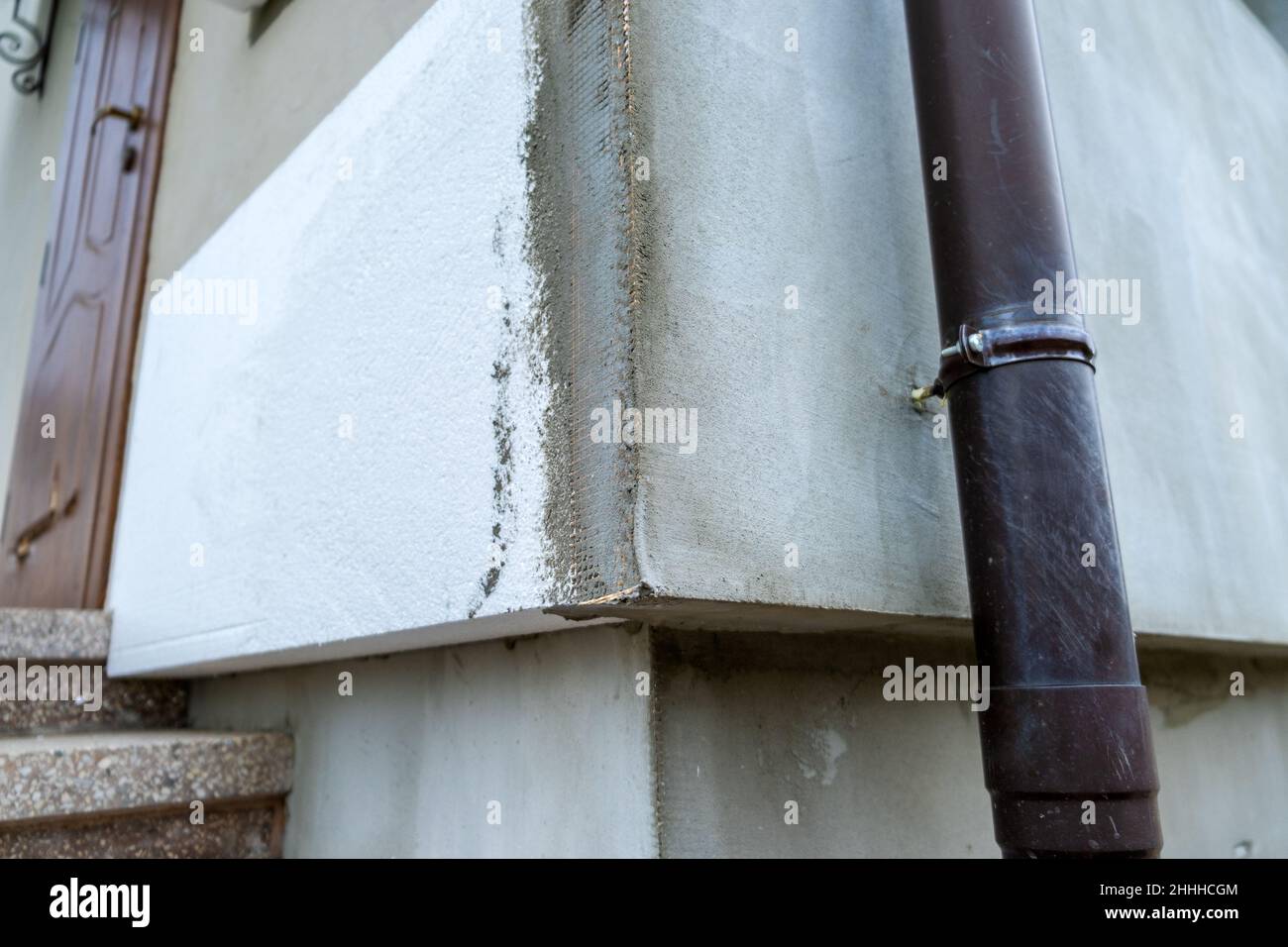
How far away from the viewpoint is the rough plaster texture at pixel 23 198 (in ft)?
13.6

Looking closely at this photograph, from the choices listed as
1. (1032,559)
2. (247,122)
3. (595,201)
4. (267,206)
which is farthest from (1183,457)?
(247,122)

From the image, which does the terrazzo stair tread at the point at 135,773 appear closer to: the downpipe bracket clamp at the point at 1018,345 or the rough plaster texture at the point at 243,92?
the rough plaster texture at the point at 243,92

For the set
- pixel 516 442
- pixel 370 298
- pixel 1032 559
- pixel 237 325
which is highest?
pixel 237 325

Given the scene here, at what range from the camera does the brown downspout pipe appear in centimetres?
112

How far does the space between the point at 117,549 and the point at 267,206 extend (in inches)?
41.3

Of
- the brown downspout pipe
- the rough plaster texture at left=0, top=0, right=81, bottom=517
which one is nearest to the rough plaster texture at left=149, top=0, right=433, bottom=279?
the brown downspout pipe

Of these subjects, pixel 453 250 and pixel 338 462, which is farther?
pixel 338 462

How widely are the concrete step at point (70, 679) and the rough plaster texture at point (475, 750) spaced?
0.46 meters

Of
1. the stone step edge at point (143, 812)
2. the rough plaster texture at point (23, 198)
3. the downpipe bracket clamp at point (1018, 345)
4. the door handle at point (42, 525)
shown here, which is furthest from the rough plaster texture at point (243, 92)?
the rough plaster texture at point (23, 198)

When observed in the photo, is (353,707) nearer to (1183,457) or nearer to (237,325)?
(237,325)

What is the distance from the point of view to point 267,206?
6.72 ft

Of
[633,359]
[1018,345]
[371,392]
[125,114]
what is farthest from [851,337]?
[125,114]

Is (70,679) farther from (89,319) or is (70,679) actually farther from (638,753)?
(638,753)

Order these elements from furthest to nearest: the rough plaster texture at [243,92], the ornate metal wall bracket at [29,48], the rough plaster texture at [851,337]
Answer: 1. the ornate metal wall bracket at [29,48]
2. the rough plaster texture at [243,92]
3. the rough plaster texture at [851,337]
